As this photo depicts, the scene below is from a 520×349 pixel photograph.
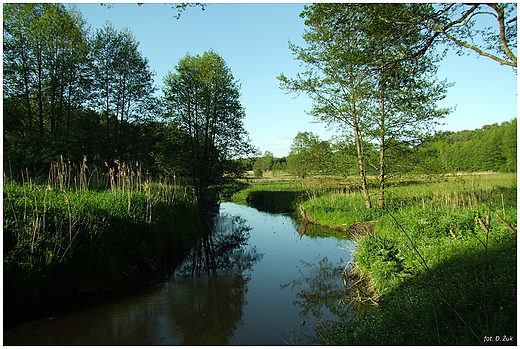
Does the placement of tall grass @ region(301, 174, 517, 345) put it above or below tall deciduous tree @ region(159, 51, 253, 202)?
below

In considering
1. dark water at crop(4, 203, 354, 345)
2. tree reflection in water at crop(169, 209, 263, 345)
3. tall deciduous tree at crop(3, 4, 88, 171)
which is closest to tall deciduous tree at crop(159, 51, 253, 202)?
tall deciduous tree at crop(3, 4, 88, 171)

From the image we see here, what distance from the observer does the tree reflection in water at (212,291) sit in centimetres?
541

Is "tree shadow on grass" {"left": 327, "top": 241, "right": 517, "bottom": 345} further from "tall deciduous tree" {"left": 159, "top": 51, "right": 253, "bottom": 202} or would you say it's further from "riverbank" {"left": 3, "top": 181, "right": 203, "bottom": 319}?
"tall deciduous tree" {"left": 159, "top": 51, "right": 253, "bottom": 202}

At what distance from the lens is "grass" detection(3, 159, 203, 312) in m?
5.63

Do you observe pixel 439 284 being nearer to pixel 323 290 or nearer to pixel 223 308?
pixel 323 290

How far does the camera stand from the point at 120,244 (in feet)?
26.0

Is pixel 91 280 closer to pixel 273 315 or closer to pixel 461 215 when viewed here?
pixel 273 315

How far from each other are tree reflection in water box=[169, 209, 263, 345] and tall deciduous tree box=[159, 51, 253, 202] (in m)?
8.26

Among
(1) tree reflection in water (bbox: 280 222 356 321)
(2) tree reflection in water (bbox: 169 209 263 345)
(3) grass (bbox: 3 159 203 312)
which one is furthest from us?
(1) tree reflection in water (bbox: 280 222 356 321)

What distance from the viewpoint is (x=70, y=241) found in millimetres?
6273

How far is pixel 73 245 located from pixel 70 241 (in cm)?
18

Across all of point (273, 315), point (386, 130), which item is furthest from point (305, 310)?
point (386, 130)

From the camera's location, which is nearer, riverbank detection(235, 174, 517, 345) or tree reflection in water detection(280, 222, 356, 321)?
riverbank detection(235, 174, 517, 345)

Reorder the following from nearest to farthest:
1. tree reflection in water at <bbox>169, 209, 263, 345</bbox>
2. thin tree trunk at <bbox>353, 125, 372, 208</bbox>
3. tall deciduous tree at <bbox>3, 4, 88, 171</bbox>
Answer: tree reflection in water at <bbox>169, 209, 263, 345</bbox> → thin tree trunk at <bbox>353, 125, 372, 208</bbox> → tall deciduous tree at <bbox>3, 4, 88, 171</bbox>
